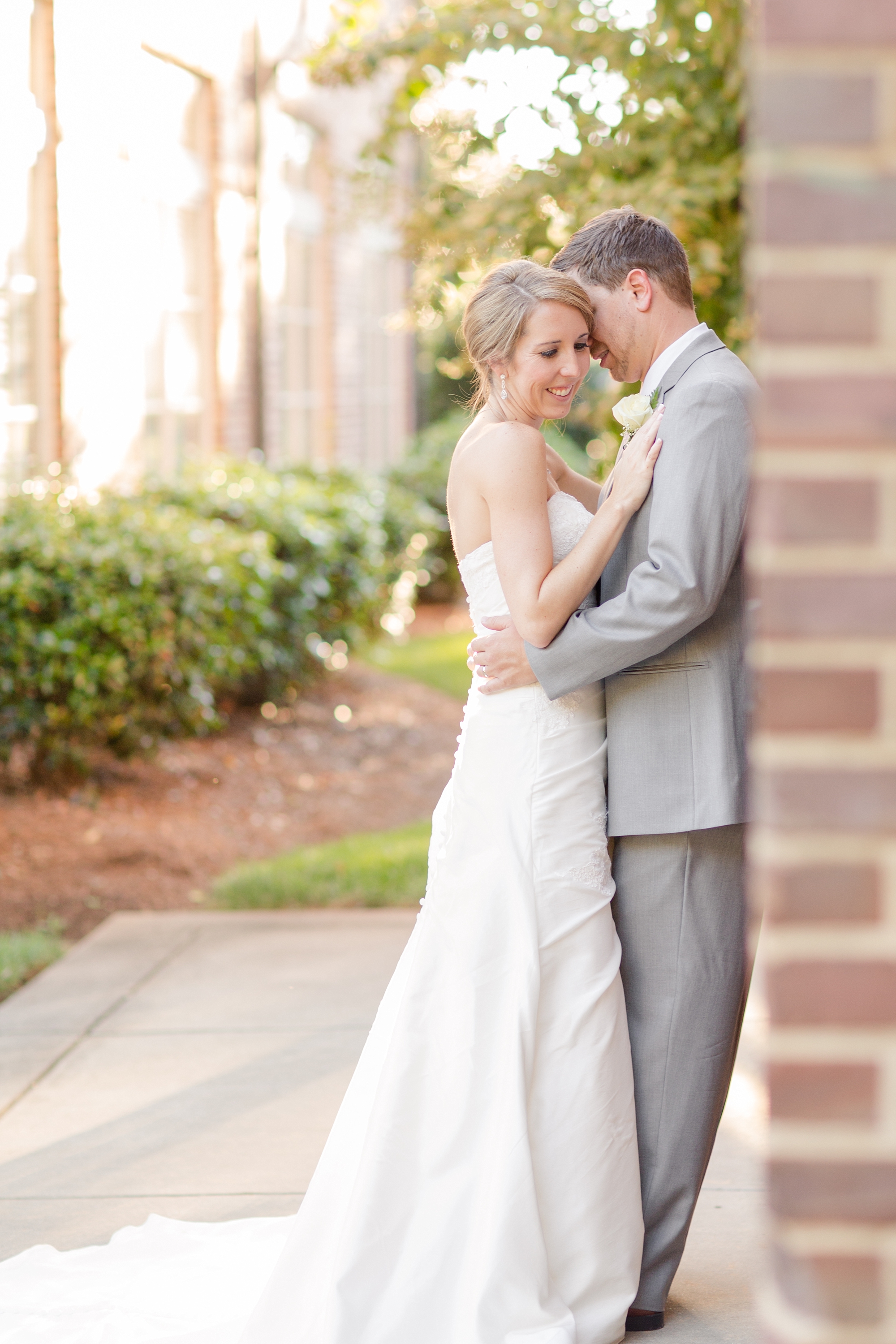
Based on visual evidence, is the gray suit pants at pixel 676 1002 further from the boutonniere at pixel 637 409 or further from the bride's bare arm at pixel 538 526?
the boutonniere at pixel 637 409

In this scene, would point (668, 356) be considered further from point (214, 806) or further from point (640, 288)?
point (214, 806)

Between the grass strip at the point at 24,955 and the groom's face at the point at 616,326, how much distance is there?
135 inches

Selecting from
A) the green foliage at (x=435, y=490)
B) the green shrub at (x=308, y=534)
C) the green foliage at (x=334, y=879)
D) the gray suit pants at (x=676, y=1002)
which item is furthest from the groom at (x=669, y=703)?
the green foliage at (x=435, y=490)

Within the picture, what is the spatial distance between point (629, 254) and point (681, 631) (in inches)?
31.1

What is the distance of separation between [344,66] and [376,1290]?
638 centimetres

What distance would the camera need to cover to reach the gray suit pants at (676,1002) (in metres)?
2.88

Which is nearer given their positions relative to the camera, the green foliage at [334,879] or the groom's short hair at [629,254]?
the groom's short hair at [629,254]

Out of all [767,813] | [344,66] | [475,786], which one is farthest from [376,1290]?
[344,66]

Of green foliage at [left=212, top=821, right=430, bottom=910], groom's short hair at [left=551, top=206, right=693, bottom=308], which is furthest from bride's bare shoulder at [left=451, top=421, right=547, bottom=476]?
green foliage at [left=212, top=821, right=430, bottom=910]

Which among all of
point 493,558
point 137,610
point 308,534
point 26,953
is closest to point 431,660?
point 308,534

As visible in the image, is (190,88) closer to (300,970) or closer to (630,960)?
(300,970)

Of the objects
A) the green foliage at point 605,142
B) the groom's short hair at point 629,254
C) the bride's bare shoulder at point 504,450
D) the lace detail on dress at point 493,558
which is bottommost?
the lace detail on dress at point 493,558

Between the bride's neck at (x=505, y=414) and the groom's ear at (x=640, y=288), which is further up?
the groom's ear at (x=640, y=288)

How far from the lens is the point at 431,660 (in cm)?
1252
